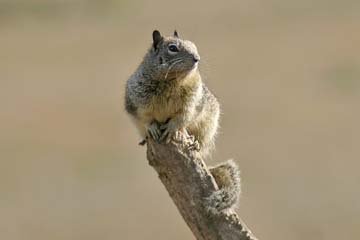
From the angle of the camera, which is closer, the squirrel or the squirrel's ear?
the squirrel

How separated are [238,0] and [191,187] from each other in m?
26.5

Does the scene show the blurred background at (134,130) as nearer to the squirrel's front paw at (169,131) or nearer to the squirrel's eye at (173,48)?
the squirrel's eye at (173,48)

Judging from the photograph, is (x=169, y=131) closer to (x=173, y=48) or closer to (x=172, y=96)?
(x=172, y=96)

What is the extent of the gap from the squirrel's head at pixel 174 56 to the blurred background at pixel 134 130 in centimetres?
211

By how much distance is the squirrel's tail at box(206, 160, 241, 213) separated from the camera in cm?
711

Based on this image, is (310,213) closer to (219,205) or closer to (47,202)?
(47,202)

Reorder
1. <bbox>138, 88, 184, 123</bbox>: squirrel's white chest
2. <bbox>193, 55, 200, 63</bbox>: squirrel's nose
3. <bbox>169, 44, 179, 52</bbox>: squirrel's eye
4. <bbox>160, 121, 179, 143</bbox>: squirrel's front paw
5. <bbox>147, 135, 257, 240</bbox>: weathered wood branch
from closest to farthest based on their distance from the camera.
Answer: <bbox>147, 135, 257, 240</bbox>: weathered wood branch < <bbox>160, 121, 179, 143</bbox>: squirrel's front paw < <bbox>193, 55, 200, 63</bbox>: squirrel's nose < <bbox>138, 88, 184, 123</bbox>: squirrel's white chest < <bbox>169, 44, 179, 52</bbox>: squirrel's eye

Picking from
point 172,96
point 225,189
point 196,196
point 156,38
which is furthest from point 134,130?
point 196,196

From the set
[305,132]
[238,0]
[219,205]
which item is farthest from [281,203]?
[238,0]

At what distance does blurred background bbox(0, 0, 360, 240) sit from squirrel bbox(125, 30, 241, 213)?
2146mm

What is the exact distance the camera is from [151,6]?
107 feet

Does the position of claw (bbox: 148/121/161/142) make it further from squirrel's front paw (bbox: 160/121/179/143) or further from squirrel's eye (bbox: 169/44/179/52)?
squirrel's eye (bbox: 169/44/179/52)

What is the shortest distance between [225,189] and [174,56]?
103cm

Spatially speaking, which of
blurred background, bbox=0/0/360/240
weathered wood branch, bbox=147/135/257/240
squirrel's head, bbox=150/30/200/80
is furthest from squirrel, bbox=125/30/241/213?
blurred background, bbox=0/0/360/240
